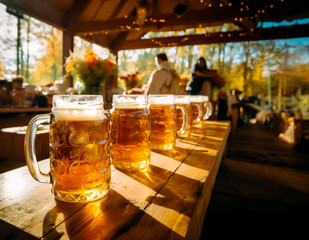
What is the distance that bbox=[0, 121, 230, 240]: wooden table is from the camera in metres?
0.38

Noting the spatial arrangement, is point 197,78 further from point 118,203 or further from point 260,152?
point 118,203

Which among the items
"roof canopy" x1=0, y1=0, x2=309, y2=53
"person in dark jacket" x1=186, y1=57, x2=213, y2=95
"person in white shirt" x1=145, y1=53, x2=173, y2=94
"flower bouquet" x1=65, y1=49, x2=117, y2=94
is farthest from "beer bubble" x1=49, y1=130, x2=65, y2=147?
"person in dark jacket" x1=186, y1=57, x2=213, y2=95

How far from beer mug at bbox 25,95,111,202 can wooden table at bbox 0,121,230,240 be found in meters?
0.03

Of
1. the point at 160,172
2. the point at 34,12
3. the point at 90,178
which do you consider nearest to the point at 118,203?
the point at 90,178

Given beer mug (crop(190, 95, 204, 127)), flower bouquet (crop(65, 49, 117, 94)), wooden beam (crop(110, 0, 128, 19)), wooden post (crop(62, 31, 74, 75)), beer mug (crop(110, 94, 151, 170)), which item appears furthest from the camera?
wooden beam (crop(110, 0, 128, 19))

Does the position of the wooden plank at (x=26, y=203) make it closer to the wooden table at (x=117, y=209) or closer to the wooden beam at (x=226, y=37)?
the wooden table at (x=117, y=209)

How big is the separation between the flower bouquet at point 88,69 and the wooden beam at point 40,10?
300 centimetres

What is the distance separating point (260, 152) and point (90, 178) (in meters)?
4.53

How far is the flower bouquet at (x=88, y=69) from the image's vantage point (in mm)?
3150

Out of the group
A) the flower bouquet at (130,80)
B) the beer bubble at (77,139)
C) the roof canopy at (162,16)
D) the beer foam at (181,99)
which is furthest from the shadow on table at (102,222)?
Answer: the roof canopy at (162,16)

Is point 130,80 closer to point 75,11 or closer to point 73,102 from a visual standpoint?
point 75,11

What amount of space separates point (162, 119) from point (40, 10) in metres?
6.19

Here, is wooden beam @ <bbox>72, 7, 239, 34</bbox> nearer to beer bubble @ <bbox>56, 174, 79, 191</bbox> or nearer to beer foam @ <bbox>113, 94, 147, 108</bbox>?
beer foam @ <bbox>113, 94, 147, 108</bbox>

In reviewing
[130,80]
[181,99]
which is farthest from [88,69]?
[181,99]
